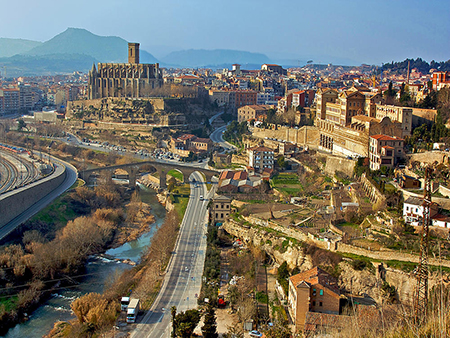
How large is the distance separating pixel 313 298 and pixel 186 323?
3203mm

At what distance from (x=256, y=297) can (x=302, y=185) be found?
29.6 feet

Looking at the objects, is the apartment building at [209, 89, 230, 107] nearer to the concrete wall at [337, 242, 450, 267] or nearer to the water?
the water

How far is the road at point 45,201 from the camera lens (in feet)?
61.6

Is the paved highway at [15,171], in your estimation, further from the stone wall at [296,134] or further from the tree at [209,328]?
the stone wall at [296,134]

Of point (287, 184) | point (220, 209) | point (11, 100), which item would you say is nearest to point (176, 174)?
point (287, 184)

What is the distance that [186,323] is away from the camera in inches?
466

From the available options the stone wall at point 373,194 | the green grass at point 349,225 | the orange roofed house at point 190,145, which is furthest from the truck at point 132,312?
the orange roofed house at point 190,145

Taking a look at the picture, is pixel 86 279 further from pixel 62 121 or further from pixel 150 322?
pixel 62 121

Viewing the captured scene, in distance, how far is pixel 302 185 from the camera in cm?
2209

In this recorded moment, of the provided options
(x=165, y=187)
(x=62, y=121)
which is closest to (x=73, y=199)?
(x=165, y=187)

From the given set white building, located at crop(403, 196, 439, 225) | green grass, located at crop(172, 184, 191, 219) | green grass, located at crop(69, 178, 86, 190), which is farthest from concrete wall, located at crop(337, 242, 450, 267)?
green grass, located at crop(69, 178, 86, 190)

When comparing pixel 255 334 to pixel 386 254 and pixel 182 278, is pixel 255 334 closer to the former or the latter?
pixel 182 278

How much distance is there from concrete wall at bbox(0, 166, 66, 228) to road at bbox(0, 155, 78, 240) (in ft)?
0.51

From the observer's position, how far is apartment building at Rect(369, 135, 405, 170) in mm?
18812
